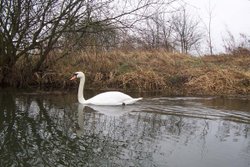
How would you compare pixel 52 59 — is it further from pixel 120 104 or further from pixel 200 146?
pixel 200 146

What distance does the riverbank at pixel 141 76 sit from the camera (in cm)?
1523

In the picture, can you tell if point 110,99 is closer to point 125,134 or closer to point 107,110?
point 107,110

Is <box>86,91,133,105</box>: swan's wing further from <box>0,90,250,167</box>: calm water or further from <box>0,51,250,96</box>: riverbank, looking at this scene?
<box>0,51,250,96</box>: riverbank

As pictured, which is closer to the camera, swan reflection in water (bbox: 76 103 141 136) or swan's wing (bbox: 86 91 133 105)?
swan reflection in water (bbox: 76 103 141 136)

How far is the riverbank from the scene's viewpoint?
50.0 feet

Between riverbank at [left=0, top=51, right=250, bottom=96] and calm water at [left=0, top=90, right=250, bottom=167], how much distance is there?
11.5 feet

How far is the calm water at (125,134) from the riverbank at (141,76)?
3496mm

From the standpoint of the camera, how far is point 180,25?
36.4 m

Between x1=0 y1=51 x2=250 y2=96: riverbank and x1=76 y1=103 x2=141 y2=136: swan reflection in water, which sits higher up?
x1=0 y1=51 x2=250 y2=96: riverbank

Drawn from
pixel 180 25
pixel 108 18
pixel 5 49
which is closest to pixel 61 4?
pixel 108 18

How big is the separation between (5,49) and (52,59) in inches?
68.7

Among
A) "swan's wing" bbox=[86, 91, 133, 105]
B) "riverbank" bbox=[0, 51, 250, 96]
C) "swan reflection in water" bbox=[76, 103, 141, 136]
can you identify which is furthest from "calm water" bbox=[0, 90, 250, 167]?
"riverbank" bbox=[0, 51, 250, 96]

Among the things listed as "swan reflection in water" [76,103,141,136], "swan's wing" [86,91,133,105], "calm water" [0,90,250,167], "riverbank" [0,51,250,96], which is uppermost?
"riverbank" [0,51,250,96]

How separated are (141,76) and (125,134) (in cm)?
837
